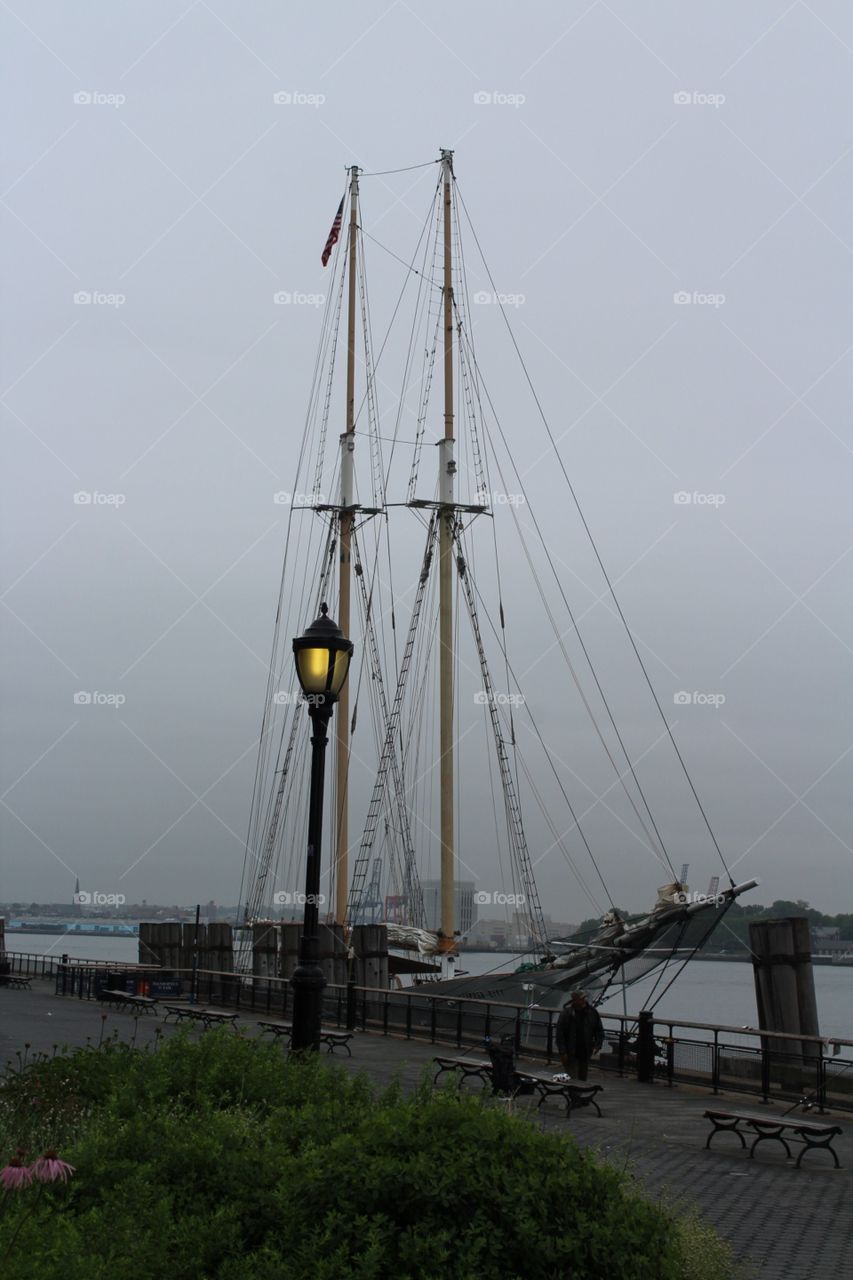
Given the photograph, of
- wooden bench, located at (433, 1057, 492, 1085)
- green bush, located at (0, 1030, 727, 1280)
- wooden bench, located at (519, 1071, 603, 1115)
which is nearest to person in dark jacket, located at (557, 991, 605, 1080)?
wooden bench, located at (433, 1057, 492, 1085)

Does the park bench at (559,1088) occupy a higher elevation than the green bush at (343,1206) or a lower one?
lower

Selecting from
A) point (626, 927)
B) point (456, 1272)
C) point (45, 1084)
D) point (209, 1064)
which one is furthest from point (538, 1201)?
point (626, 927)

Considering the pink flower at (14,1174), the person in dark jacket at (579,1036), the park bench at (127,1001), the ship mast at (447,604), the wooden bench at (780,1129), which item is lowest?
the park bench at (127,1001)

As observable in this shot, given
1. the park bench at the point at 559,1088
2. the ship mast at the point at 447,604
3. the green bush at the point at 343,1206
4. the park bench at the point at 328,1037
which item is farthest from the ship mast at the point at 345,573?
the green bush at the point at 343,1206

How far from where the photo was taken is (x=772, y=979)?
775 inches

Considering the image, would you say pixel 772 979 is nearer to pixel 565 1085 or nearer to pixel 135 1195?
pixel 565 1085

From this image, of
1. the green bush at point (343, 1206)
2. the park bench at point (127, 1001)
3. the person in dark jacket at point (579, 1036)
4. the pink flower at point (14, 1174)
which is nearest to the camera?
the pink flower at point (14, 1174)

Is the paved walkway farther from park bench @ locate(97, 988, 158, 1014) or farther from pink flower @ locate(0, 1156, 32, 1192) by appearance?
park bench @ locate(97, 988, 158, 1014)

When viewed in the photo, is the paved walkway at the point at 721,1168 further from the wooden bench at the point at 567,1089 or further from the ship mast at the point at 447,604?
the ship mast at the point at 447,604

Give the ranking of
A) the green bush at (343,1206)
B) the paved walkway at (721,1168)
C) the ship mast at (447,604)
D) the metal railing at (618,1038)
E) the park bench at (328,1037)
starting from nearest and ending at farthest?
the green bush at (343,1206), the paved walkway at (721,1168), the metal railing at (618,1038), the park bench at (328,1037), the ship mast at (447,604)

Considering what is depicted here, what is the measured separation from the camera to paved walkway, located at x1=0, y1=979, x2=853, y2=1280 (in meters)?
8.77

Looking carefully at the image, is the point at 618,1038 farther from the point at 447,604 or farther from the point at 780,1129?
the point at 447,604

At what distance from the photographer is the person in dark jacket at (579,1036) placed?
1747cm

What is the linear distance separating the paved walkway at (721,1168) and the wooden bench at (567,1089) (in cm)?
17
